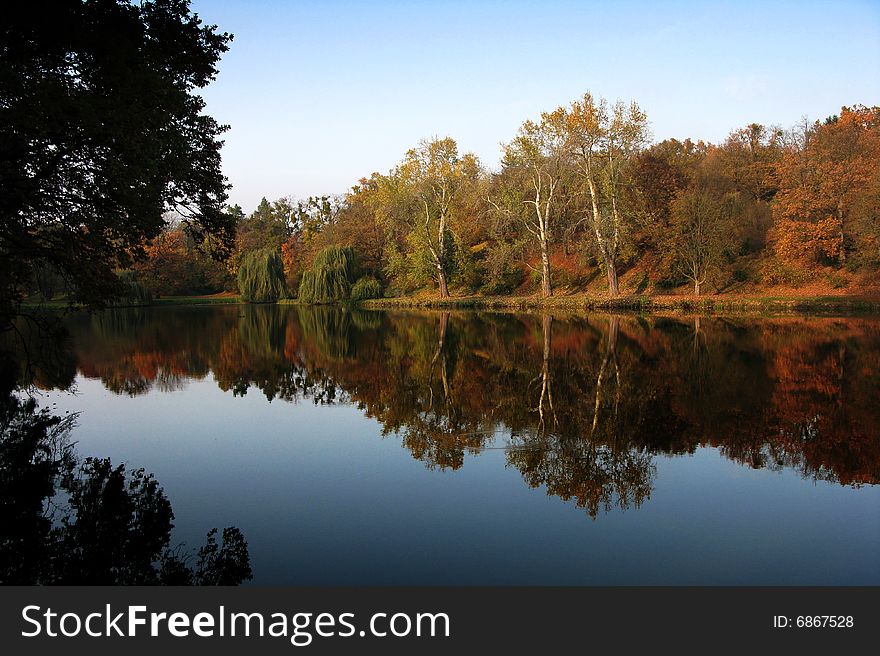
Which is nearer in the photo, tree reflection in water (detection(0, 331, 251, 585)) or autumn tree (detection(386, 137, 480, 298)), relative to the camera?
tree reflection in water (detection(0, 331, 251, 585))

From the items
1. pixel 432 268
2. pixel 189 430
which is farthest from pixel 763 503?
pixel 432 268

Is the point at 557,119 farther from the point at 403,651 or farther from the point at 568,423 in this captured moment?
the point at 403,651

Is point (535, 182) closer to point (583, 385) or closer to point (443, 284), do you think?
point (443, 284)

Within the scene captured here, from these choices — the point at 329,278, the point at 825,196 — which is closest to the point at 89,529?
the point at 825,196

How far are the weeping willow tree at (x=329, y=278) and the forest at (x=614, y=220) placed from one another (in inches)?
4.7

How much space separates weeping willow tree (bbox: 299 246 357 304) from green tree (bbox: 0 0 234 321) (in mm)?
41215

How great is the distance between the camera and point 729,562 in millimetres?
5664

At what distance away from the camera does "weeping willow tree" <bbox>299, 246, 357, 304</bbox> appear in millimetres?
55219

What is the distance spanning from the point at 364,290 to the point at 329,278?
328cm

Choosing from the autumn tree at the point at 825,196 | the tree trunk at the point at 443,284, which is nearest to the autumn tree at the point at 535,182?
the tree trunk at the point at 443,284

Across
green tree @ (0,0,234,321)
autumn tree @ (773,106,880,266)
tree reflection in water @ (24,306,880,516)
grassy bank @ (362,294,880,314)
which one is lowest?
tree reflection in water @ (24,306,880,516)

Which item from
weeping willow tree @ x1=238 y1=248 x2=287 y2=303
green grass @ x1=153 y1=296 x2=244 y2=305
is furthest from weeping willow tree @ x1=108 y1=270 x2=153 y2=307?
weeping willow tree @ x1=238 y1=248 x2=287 y2=303

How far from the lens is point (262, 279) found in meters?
61.3

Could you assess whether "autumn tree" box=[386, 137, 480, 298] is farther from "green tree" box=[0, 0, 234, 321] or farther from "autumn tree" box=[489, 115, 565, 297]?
"green tree" box=[0, 0, 234, 321]
